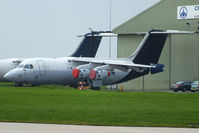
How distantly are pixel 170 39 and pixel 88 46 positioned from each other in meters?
10.6

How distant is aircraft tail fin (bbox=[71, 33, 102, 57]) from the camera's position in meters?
65.9

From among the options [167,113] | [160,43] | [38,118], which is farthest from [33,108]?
[160,43]

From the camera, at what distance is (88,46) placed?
66938mm

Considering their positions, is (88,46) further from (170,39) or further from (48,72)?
(48,72)

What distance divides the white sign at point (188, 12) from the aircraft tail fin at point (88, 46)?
455 inches

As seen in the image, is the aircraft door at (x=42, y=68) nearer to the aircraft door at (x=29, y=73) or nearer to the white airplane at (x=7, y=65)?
the aircraft door at (x=29, y=73)

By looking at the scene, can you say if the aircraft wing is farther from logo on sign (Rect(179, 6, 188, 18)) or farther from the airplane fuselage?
logo on sign (Rect(179, 6, 188, 18))

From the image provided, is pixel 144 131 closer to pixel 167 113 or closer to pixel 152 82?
pixel 167 113

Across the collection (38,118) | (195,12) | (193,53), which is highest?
(195,12)

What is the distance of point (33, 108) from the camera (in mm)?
25078

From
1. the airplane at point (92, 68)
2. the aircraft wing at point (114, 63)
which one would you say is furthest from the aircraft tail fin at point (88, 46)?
the aircraft wing at point (114, 63)

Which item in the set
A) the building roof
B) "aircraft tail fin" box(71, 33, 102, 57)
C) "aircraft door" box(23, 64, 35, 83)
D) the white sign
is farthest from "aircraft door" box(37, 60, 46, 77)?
the white sign

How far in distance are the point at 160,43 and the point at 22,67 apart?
1532cm

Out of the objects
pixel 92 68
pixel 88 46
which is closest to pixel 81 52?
pixel 88 46
